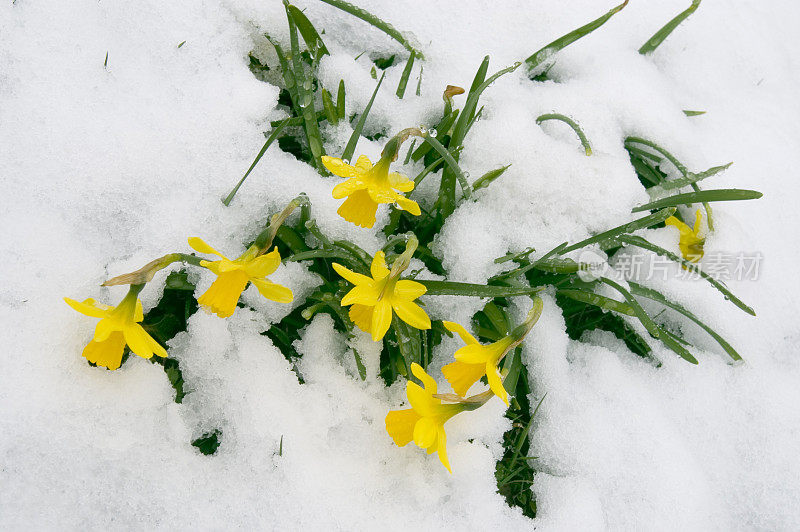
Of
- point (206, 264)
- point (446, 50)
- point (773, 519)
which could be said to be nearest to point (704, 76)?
point (446, 50)

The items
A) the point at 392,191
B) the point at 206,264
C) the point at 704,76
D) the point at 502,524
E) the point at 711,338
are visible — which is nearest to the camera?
the point at 206,264

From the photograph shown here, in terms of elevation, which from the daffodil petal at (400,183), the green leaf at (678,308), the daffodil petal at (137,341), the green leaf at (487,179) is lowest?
the green leaf at (678,308)

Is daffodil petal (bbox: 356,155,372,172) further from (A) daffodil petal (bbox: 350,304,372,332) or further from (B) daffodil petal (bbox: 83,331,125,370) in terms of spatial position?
(B) daffodil petal (bbox: 83,331,125,370)

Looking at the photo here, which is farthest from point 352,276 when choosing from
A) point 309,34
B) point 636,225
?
point 309,34

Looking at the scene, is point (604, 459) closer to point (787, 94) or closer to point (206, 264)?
point (206, 264)

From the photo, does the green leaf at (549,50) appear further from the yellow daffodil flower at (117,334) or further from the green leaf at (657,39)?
the yellow daffodil flower at (117,334)

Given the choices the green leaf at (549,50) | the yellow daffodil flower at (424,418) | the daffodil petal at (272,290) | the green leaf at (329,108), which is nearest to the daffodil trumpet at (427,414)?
the yellow daffodil flower at (424,418)

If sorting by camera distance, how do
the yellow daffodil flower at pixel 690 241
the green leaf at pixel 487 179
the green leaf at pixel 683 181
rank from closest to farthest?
1. the green leaf at pixel 487 179
2. the green leaf at pixel 683 181
3. the yellow daffodil flower at pixel 690 241
